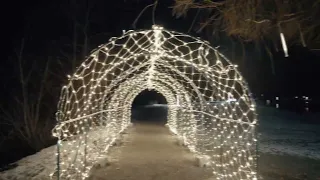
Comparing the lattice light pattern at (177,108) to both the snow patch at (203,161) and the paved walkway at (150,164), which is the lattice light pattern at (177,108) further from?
the paved walkway at (150,164)

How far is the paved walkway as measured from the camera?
7605 mm

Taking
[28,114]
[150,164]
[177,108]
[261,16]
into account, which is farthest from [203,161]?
[28,114]

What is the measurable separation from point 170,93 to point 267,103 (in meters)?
18.6

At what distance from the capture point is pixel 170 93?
17.2 meters

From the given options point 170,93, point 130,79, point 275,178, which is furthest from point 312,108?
point 275,178

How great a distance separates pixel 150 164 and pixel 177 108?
6768mm

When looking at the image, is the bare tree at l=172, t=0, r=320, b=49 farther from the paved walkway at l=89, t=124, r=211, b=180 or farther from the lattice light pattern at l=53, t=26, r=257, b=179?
the paved walkway at l=89, t=124, r=211, b=180

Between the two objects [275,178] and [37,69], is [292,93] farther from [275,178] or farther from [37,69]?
[275,178]

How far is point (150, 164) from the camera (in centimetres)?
887

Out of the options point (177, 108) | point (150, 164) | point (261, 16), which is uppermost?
point (261, 16)

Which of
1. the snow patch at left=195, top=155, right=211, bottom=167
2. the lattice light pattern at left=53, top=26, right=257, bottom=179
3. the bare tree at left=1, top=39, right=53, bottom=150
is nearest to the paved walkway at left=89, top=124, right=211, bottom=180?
the snow patch at left=195, top=155, right=211, bottom=167

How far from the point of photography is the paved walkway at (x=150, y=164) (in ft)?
25.0

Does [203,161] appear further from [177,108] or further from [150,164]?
[177,108]

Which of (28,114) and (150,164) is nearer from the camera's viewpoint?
(150,164)
